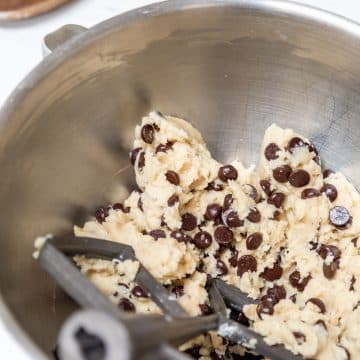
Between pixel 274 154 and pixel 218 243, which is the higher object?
pixel 274 154

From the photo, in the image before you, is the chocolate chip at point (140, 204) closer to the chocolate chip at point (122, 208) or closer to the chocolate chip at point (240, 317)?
the chocolate chip at point (122, 208)

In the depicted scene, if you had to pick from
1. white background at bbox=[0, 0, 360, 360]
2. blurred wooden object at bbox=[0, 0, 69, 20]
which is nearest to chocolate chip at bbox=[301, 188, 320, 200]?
white background at bbox=[0, 0, 360, 360]

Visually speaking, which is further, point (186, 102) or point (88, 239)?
point (186, 102)

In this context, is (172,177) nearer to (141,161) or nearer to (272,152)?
(141,161)

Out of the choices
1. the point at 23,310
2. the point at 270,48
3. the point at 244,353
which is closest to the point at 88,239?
the point at 23,310

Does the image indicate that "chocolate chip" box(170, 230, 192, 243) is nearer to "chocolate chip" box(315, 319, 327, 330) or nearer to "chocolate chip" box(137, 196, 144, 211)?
"chocolate chip" box(137, 196, 144, 211)

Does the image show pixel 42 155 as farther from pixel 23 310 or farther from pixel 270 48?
pixel 270 48
